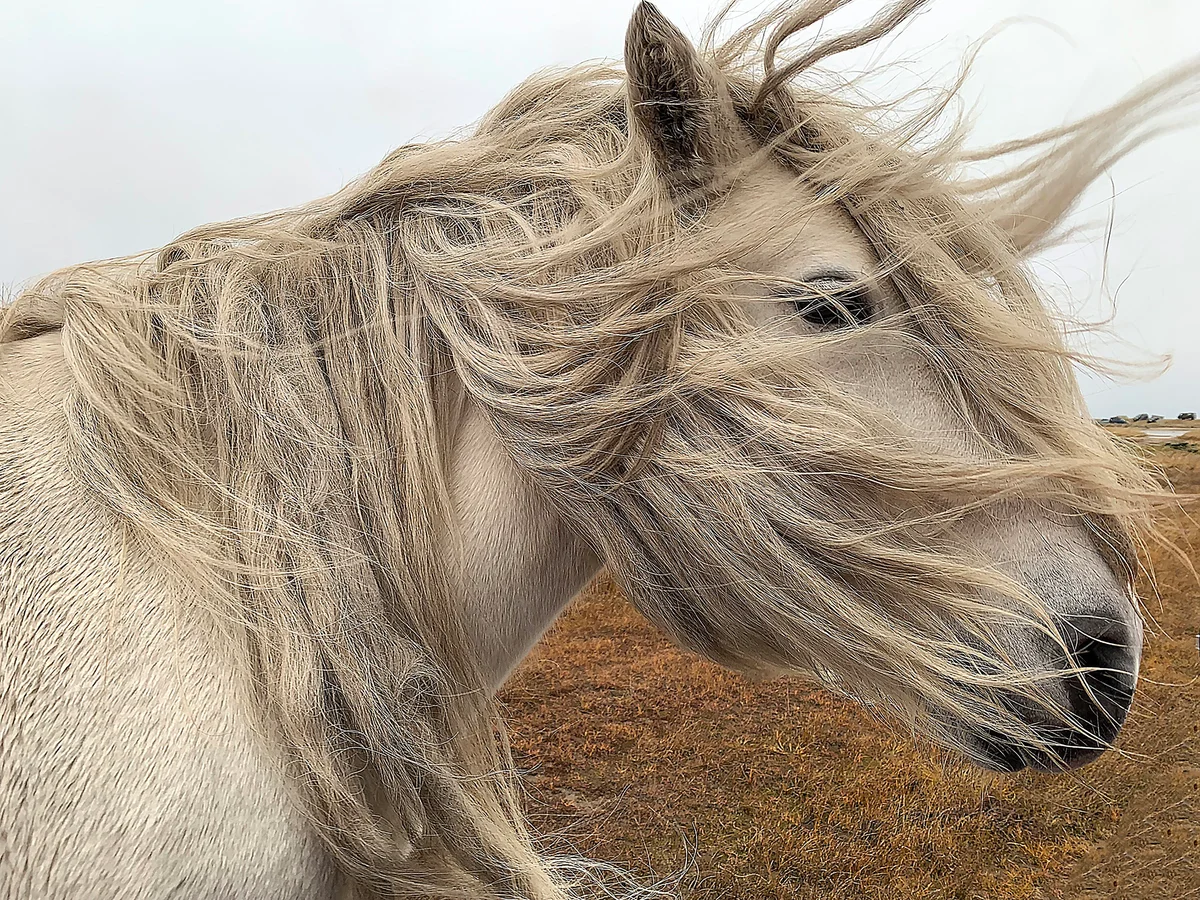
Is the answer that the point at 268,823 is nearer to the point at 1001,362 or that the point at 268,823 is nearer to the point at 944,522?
the point at 944,522

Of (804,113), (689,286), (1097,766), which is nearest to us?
(689,286)

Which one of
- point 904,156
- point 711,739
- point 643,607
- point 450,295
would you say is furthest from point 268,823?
point 711,739

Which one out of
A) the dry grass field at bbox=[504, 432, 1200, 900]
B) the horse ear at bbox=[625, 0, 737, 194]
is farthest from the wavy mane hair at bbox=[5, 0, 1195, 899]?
the dry grass field at bbox=[504, 432, 1200, 900]

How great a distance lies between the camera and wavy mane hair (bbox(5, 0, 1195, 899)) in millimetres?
738

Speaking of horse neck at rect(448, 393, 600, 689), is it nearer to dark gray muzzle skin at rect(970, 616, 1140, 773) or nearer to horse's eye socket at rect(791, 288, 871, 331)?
horse's eye socket at rect(791, 288, 871, 331)

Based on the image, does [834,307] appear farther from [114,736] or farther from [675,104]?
[114,736]

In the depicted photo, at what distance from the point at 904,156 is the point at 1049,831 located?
325 cm

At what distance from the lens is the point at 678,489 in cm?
79

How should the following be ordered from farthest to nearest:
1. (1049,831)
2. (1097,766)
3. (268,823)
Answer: (1097,766), (1049,831), (268,823)

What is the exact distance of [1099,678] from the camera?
32.0 inches

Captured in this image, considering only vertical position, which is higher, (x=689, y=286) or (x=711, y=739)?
(x=689, y=286)

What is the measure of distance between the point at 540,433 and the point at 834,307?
39 cm

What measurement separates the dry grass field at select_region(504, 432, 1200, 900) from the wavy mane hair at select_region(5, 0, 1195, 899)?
4.69 ft

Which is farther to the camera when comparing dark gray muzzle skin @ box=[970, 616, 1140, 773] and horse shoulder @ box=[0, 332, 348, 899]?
dark gray muzzle skin @ box=[970, 616, 1140, 773]
